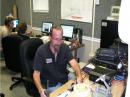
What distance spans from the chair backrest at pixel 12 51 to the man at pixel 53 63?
1120 millimetres

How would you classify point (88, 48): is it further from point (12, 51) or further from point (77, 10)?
point (12, 51)

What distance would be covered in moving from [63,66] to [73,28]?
4.93 ft

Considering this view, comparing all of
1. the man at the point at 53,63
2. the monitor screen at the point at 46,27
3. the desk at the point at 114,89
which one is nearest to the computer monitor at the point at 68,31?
the monitor screen at the point at 46,27

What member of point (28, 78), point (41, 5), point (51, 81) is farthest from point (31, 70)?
point (41, 5)

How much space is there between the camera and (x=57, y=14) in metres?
4.13

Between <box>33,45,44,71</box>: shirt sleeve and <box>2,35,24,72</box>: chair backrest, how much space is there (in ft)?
3.64

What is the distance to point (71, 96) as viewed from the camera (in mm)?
1650

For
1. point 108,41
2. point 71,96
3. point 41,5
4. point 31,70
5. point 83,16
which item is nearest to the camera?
point 71,96

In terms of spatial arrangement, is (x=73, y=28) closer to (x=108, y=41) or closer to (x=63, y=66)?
(x=108, y=41)

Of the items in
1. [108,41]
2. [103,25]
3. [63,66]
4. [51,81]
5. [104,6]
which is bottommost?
[51,81]

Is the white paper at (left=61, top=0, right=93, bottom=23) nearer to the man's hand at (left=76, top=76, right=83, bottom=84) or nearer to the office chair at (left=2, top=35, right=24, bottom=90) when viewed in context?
the office chair at (left=2, top=35, right=24, bottom=90)

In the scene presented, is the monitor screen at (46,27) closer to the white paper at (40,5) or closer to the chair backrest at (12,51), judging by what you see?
the white paper at (40,5)

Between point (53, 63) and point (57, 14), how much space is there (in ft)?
6.59

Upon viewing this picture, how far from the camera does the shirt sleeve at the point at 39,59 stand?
2.18 meters
